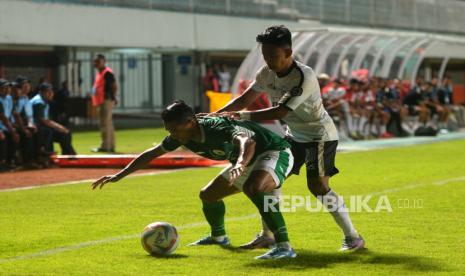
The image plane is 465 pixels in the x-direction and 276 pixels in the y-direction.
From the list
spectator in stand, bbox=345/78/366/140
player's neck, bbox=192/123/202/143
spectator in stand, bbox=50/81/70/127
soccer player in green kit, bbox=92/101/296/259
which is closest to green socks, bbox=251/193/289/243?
soccer player in green kit, bbox=92/101/296/259

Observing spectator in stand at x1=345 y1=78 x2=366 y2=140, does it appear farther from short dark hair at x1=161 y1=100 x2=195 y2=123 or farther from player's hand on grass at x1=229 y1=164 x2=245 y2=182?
player's hand on grass at x1=229 y1=164 x2=245 y2=182

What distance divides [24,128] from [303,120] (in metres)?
10.9

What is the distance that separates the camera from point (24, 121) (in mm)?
19344

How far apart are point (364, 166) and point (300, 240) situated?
9.18 meters

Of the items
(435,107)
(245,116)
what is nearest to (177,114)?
(245,116)

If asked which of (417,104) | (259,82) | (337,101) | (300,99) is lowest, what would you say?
(417,104)

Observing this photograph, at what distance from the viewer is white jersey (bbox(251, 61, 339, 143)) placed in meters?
8.56

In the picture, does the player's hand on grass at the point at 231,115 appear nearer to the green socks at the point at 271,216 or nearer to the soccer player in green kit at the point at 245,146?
the soccer player in green kit at the point at 245,146

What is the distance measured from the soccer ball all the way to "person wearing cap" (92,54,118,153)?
1391 cm

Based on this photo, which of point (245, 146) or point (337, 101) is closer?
point (245, 146)

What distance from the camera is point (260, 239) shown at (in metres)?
9.18

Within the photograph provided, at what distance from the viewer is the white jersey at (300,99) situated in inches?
337

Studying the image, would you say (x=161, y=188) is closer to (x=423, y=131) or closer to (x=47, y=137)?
(x=47, y=137)

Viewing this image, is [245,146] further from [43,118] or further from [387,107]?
[387,107]
